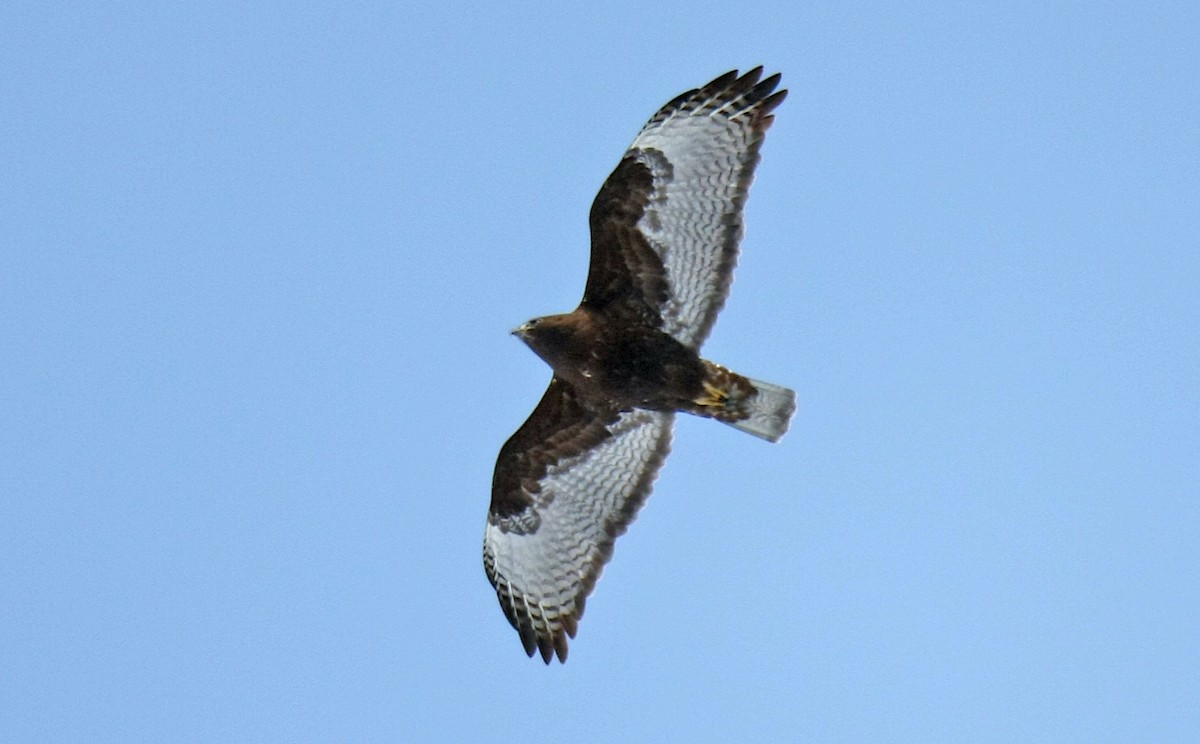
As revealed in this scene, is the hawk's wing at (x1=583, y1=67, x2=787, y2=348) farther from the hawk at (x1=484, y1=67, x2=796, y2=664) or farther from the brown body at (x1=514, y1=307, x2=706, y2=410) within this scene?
the brown body at (x1=514, y1=307, x2=706, y2=410)

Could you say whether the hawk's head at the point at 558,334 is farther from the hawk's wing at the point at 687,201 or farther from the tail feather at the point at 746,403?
the tail feather at the point at 746,403

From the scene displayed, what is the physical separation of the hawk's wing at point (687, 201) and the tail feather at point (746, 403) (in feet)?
1.14

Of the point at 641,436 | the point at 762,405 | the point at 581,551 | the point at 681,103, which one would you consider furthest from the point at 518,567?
the point at 681,103

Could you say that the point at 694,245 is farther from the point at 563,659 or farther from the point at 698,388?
the point at 563,659

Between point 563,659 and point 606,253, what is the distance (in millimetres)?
3106

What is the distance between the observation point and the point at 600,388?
41.5ft

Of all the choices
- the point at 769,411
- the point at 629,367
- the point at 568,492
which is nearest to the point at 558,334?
the point at 629,367

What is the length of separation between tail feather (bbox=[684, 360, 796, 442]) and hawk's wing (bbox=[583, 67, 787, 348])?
0.35 meters

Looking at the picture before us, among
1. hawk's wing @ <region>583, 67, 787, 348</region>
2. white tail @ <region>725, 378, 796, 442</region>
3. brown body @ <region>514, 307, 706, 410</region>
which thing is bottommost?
white tail @ <region>725, 378, 796, 442</region>

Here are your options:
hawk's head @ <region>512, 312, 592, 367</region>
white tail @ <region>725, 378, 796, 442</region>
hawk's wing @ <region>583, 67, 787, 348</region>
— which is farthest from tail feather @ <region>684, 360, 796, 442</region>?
hawk's head @ <region>512, 312, 592, 367</region>

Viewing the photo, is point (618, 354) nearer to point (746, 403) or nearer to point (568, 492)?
point (746, 403)

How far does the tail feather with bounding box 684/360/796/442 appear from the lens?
40.9ft

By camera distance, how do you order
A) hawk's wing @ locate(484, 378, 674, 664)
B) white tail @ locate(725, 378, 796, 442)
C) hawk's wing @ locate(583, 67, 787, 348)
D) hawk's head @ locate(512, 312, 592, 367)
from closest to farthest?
hawk's wing @ locate(583, 67, 787, 348), hawk's head @ locate(512, 312, 592, 367), white tail @ locate(725, 378, 796, 442), hawk's wing @ locate(484, 378, 674, 664)

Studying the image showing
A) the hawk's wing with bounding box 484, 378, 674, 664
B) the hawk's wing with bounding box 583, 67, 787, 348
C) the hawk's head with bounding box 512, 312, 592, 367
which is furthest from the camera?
the hawk's wing with bounding box 484, 378, 674, 664
